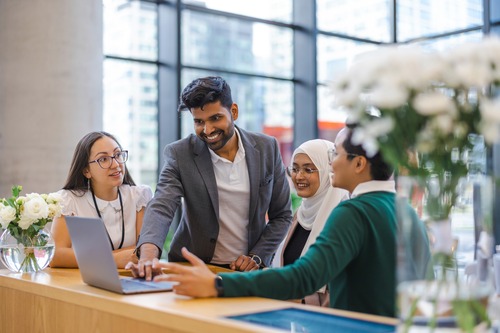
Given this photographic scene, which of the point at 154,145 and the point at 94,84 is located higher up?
the point at 94,84

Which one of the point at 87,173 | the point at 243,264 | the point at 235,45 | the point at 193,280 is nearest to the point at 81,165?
the point at 87,173

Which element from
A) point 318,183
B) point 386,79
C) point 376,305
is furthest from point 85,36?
point 386,79

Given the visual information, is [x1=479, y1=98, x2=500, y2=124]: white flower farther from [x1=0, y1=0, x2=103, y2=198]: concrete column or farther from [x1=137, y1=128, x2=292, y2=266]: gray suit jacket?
[x1=0, y1=0, x2=103, y2=198]: concrete column

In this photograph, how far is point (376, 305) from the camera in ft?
7.01

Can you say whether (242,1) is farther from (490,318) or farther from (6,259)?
(490,318)

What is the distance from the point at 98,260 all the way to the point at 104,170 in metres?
1.18

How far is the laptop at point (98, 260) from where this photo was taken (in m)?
2.28

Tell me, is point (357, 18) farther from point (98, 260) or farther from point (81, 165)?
point (98, 260)

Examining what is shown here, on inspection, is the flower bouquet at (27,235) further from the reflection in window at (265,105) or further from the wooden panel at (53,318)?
the reflection in window at (265,105)

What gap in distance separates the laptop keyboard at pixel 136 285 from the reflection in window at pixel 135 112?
4539 mm

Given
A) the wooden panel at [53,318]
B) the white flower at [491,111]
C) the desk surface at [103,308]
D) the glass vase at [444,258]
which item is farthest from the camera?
the wooden panel at [53,318]

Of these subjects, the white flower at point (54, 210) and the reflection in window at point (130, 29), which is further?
the reflection in window at point (130, 29)

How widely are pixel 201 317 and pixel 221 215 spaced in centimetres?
174

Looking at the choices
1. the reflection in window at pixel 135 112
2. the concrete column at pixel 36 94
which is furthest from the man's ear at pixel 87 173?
the reflection in window at pixel 135 112
